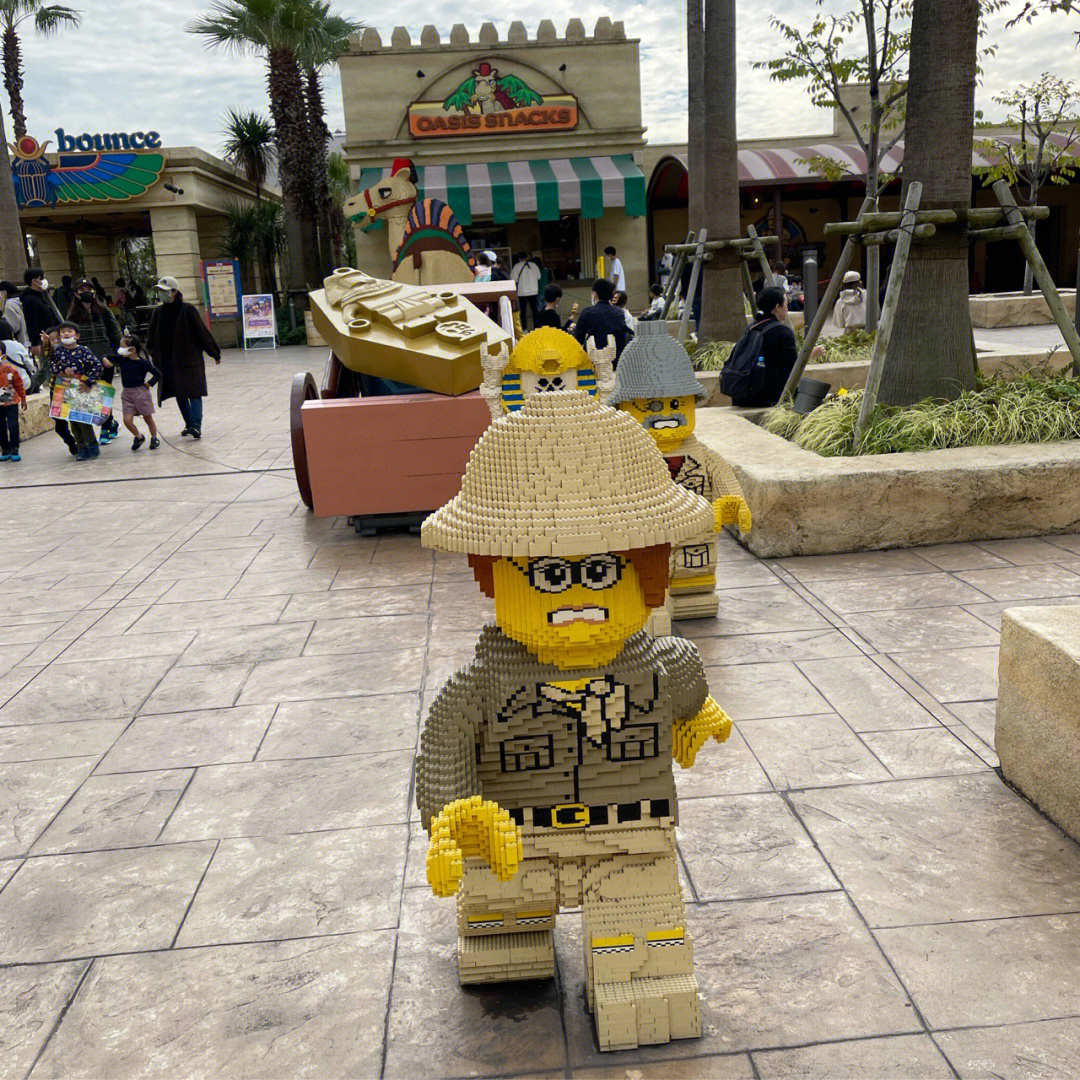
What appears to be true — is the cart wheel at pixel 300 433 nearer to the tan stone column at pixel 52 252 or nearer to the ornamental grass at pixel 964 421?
the ornamental grass at pixel 964 421

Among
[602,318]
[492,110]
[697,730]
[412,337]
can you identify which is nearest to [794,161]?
[492,110]

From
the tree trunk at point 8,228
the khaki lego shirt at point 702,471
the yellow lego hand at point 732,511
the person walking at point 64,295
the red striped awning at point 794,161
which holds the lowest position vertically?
the yellow lego hand at point 732,511

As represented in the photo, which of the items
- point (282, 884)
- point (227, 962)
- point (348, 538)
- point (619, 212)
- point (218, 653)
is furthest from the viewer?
point (619, 212)

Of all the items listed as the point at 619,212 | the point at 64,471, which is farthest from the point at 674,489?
the point at 619,212

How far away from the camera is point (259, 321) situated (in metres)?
25.0

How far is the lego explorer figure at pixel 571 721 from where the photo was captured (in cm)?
234

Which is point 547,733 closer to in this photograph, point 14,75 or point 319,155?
point 319,155

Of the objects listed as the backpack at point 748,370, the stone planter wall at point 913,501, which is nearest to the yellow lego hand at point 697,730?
the stone planter wall at point 913,501

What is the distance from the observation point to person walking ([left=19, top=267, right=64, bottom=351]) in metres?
14.2

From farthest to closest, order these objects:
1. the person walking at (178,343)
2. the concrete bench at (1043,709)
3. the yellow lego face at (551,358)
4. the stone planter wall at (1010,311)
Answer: the stone planter wall at (1010,311) < the person walking at (178,343) < the concrete bench at (1043,709) < the yellow lego face at (551,358)

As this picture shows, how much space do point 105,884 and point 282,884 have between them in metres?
0.58

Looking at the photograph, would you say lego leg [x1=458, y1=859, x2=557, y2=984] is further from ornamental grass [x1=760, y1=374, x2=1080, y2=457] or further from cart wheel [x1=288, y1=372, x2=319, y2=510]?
cart wheel [x1=288, y1=372, x2=319, y2=510]

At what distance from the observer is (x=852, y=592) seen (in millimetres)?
5656

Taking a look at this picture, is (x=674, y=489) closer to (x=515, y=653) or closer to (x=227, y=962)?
(x=515, y=653)
